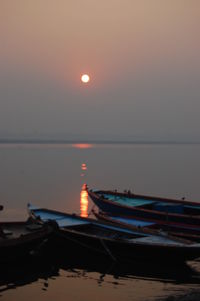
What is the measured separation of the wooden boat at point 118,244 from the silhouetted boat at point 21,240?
3.78 ft

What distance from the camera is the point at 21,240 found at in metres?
18.2

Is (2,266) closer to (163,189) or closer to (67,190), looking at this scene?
(67,190)

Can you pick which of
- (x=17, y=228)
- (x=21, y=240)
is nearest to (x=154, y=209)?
(x=17, y=228)

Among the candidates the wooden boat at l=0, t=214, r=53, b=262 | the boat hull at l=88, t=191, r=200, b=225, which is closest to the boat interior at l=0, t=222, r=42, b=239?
the wooden boat at l=0, t=214, r=53, b=262

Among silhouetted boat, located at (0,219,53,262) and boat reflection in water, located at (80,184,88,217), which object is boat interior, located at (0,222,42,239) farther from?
boat reflection in water, located at (80,184,88,217)

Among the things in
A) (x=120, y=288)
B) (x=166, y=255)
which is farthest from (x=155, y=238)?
(x=120, y=288)

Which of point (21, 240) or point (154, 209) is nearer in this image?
point (21, 240)

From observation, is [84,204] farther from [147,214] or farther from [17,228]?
[17,228]

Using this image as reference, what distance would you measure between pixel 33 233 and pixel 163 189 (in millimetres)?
41383

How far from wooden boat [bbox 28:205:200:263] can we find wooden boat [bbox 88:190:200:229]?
13.2ft

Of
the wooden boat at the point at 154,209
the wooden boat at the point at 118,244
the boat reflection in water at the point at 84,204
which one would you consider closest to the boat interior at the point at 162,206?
the wooden boat at the point at 154,209

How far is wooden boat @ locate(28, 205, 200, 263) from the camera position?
60.0 ft

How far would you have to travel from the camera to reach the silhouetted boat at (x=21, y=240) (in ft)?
59.0

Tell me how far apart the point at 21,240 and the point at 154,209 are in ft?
38.6
